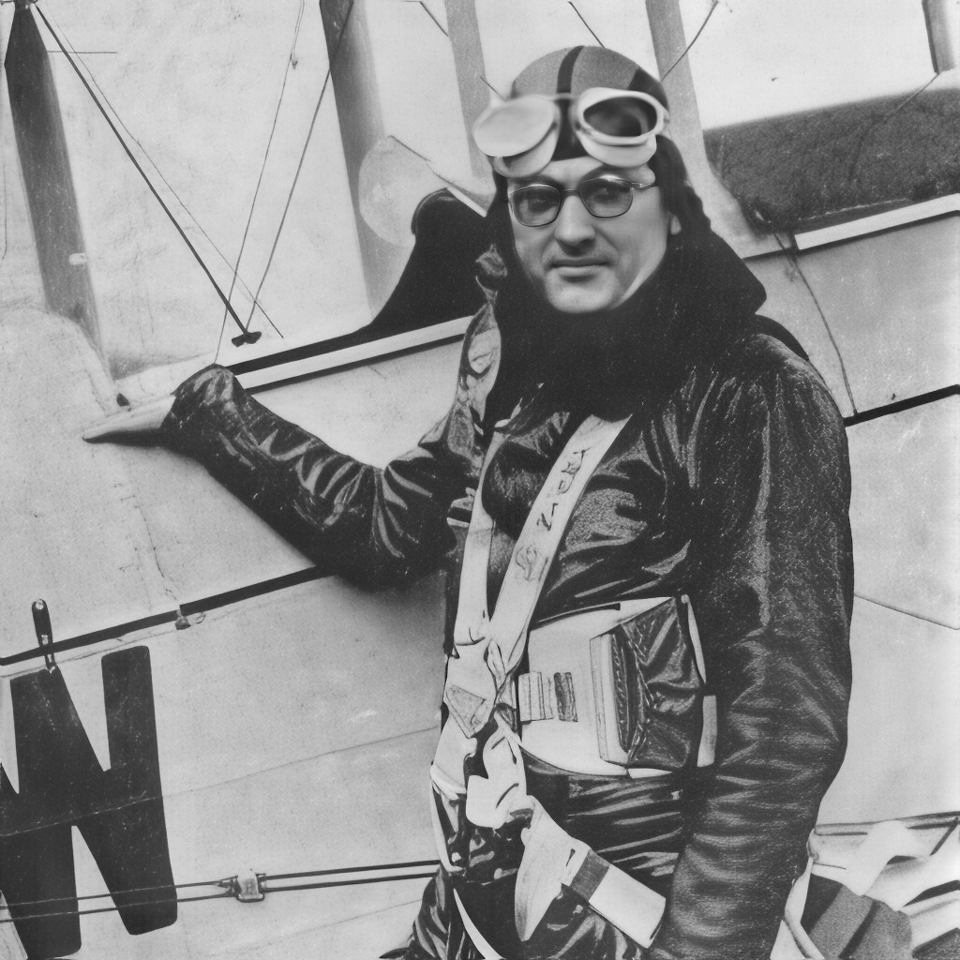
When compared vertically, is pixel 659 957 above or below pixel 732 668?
below

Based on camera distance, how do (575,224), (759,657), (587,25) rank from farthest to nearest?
(587,25) → (575,224) → (759,657)

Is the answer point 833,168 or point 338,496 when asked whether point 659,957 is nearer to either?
point 338,496

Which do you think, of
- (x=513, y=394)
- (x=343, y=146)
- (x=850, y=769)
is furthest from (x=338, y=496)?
(x=850, y=769)

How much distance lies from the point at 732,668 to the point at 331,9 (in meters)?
2.19

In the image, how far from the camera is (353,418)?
3.11 m

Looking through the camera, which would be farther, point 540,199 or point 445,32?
point 445,32

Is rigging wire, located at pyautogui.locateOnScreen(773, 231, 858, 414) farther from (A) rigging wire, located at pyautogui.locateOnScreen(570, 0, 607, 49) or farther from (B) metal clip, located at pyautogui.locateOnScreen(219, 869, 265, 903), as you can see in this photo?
(B) metal clip, located at pyautogui.locateOnScreen(219, 869, 265, 903)

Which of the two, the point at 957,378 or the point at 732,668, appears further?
the point at 957,378

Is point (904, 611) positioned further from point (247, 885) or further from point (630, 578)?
point (247, 885)

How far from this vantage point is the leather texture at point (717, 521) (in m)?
2.71

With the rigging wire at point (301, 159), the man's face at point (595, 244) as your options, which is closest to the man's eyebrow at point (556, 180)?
the man's face at point (595, 244)

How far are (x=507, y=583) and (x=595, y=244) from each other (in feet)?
3.08

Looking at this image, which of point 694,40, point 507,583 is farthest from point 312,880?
point 694,40

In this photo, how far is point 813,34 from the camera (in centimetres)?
309
